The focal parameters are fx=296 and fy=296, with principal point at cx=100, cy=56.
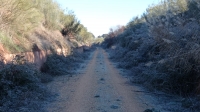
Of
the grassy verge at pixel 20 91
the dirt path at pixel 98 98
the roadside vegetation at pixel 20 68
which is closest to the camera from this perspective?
the grassy verge at pixel 20 91

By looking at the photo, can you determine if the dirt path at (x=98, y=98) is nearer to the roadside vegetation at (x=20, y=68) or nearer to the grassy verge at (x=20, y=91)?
the grassy verge at (x=20, y=91)

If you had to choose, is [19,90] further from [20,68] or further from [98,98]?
[98,98]

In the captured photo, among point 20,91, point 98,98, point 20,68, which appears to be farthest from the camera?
point 20,68

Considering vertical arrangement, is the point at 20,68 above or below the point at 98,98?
above

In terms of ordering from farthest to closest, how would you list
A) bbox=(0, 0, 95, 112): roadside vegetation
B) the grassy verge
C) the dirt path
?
the dirt path
bbox=(0, 0, 95, 112): roadside vegetation
the grassy verge

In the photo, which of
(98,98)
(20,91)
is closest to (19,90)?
(20,91)

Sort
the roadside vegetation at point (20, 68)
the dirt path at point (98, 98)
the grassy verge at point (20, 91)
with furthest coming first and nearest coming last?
the dirt path at point (98, 98), the roadside vegetation at point (20, 68), the grassy verge at point (20, 91)

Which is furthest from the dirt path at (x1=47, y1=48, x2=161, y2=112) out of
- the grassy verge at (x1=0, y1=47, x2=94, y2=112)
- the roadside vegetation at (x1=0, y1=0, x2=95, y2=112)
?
the roadside vegetation at (x1=0, y1=0, x2=95, y2=112)

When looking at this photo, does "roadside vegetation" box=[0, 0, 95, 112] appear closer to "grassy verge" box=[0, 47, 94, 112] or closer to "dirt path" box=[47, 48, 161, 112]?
"grassy verge" box=[0, 47, 94, 112]

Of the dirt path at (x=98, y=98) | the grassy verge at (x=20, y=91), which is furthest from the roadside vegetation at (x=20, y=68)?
the dirt path at (x=98, y=98)

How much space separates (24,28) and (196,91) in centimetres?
1044

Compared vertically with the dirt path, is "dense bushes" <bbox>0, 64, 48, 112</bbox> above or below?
above

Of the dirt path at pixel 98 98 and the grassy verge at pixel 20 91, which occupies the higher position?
the grassy verge at pixel 20 91

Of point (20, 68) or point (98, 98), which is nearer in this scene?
point (98, 98)
